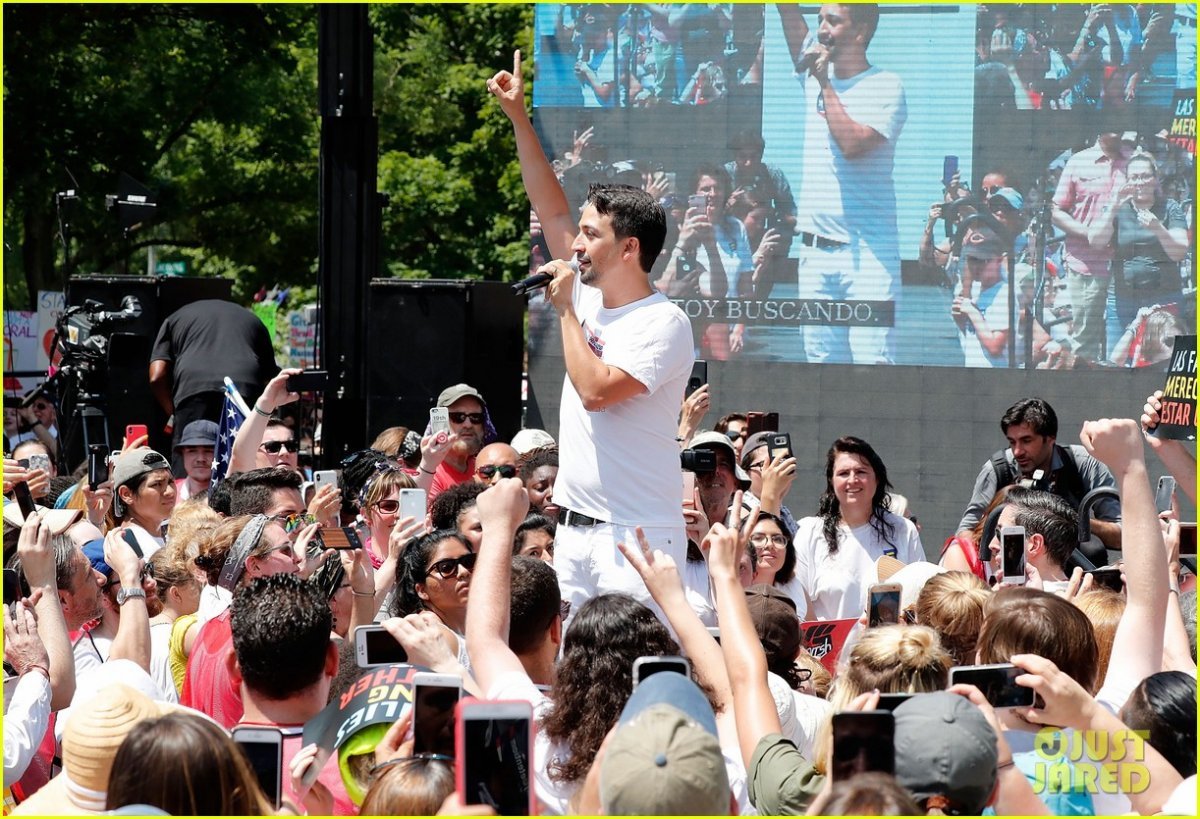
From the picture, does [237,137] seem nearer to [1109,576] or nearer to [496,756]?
[1109,576]

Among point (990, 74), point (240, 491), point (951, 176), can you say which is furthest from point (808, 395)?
point (240, 491)

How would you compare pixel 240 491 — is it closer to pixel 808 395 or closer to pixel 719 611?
pixel 719 611

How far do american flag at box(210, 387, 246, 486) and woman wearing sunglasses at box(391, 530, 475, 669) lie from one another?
3031 millimetres

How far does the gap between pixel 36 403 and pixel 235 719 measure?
9.27 meters

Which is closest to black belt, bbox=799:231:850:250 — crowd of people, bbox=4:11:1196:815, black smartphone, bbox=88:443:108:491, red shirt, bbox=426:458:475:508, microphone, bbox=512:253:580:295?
red shirt, bbox=426:458:475:508

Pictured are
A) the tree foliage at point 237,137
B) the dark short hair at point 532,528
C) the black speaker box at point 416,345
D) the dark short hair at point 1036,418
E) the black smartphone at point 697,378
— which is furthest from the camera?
the tree foliage at point 237,137

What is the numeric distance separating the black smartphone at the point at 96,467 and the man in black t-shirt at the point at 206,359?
2624mm

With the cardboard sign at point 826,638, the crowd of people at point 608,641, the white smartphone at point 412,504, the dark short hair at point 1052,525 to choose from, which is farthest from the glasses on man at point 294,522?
the dark short hair at point 1052,525

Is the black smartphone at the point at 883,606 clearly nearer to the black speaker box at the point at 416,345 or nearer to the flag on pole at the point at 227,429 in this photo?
the flag on pole at the point at 227,429

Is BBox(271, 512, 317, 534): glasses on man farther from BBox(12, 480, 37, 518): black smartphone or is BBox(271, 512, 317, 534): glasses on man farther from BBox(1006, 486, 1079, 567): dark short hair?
BBox(1006, 486, 1079, 567): dark short hair

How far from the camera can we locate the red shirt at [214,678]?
3.38m

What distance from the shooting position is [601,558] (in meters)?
3.99

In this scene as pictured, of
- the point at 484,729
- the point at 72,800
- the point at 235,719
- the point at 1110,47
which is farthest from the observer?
the point at 1110,47

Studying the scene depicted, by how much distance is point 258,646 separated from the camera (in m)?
2.93
